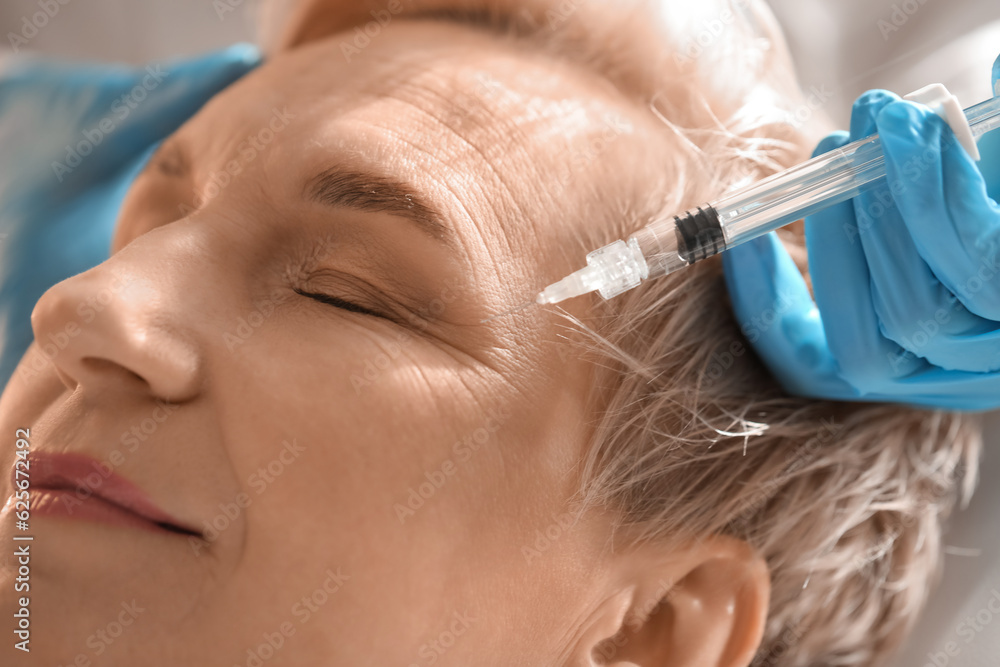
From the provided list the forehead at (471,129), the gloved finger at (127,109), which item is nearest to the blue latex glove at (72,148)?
the gloved finger at (127,109)

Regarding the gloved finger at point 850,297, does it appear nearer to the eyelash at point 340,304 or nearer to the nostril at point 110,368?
the eyelash at point 340,304

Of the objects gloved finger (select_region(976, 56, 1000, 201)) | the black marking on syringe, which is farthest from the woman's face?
gloved finger (select_region(976, 56, 1000, 201))

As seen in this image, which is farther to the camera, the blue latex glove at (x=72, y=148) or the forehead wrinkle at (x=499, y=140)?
the blue latex glove at (x=72, y=148)

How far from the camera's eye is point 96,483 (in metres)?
0.73

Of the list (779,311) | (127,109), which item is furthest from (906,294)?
(127,109)

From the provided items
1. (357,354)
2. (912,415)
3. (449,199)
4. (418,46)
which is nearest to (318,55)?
(418,46)

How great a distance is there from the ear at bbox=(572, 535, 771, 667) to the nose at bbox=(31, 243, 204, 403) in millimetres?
527

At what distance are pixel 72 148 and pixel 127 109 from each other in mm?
131

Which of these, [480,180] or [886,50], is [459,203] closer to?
[480,180]

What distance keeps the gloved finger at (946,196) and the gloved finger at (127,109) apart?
117 centimetres

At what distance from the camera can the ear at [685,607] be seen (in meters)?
0.92

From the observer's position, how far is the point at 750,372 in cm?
102

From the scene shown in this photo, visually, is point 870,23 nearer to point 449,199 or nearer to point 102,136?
point 449,199

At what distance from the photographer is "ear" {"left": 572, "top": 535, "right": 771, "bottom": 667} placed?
0.92 metres
